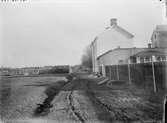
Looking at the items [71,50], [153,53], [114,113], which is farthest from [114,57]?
[114,113]

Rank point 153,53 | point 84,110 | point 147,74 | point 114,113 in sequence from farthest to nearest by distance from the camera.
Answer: point 153,53 < point 147,74 < point 84,110 < point 114,113

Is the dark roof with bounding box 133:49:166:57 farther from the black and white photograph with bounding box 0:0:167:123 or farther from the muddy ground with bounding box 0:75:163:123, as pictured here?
the muddy ground with bounding box 0:75:163:123

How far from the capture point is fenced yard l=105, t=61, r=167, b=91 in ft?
10.4

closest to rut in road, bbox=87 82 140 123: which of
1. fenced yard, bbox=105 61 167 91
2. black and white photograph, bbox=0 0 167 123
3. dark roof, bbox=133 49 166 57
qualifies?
black and white photograph, bbox=0 0 167 123

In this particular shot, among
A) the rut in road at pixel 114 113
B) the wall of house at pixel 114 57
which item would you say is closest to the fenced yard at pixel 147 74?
the rut in road at pixel 114 113

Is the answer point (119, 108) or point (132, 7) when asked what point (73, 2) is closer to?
point (132, 7)

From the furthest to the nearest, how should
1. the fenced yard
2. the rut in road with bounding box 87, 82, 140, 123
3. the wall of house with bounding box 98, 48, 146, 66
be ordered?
the wall of house with bounding box 98, 48, 146, 66, the fenced yard, the rut in road with bounding box 87, 82, 140, 123

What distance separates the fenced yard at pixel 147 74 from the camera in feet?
10.4

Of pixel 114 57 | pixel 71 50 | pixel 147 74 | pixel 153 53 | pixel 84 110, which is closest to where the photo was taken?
pixel 84 110

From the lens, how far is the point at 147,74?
13.4ft

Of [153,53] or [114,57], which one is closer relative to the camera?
[153,53]

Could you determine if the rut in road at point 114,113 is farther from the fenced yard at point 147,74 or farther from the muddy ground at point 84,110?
the fenced yard at point 147,74

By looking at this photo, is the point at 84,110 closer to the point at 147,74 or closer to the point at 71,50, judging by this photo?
the point at 71,50

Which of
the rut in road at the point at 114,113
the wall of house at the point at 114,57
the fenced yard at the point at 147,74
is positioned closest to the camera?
the rut in road at the point at 114,113
